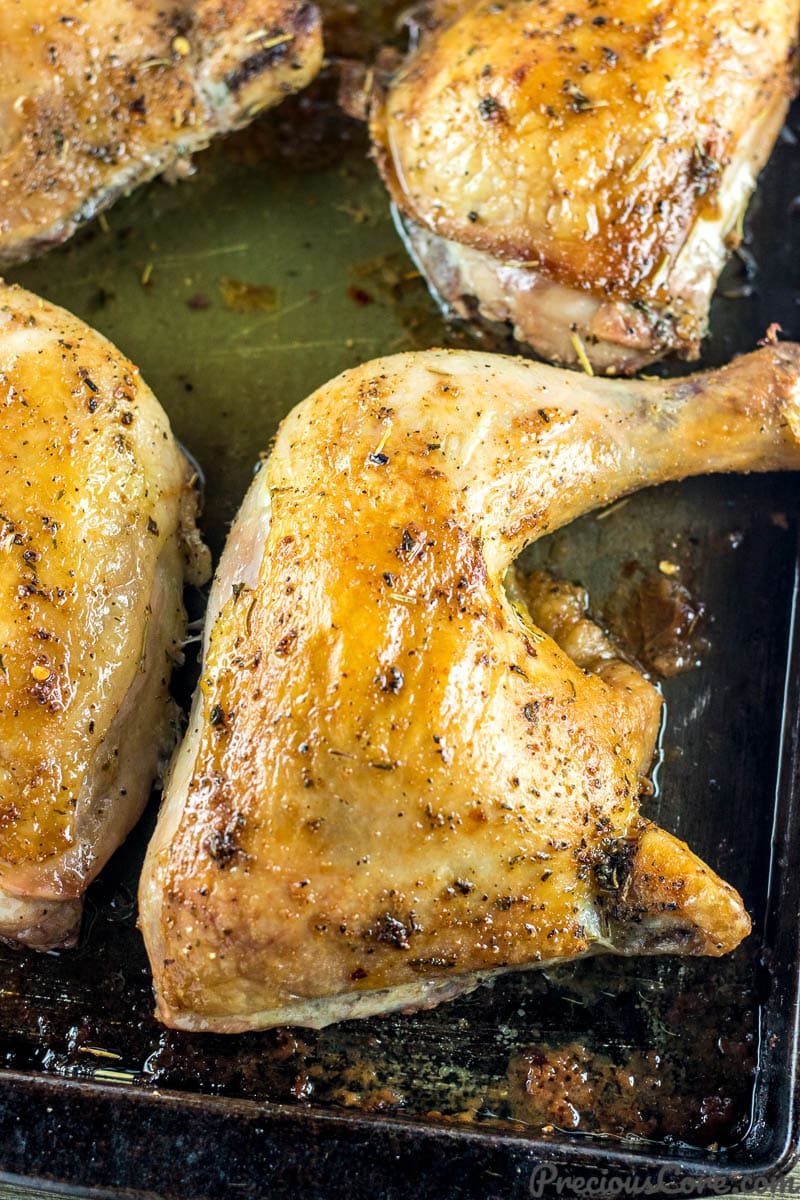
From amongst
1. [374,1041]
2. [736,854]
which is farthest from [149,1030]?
[736,854]

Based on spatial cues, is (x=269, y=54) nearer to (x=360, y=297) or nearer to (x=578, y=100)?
(x=360, y=297)

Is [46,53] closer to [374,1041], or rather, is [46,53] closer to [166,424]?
[166,424]

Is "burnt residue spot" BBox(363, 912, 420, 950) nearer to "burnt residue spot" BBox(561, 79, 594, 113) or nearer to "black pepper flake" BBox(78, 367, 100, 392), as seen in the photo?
"black pepper flake" BBox(78, 367, 100, 392)

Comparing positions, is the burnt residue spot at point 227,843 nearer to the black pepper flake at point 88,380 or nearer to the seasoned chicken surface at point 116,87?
the black pepper flake at point 88,380

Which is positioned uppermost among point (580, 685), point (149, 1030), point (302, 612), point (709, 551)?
point (302, 612)

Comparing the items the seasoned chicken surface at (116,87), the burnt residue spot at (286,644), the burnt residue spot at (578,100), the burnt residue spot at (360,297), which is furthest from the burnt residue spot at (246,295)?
the burnt residue spot at (286,644)
